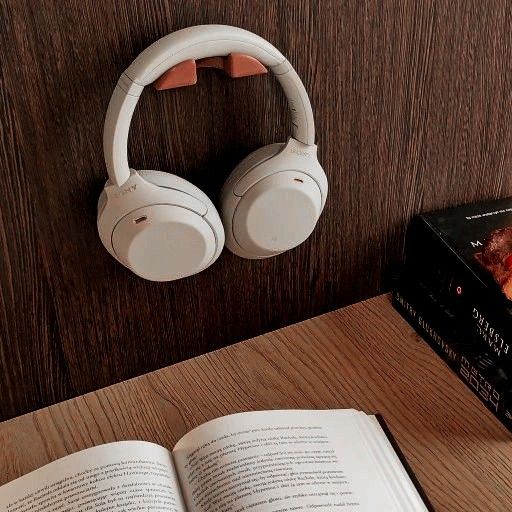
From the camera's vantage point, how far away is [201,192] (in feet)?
2.62

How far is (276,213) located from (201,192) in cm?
Result: 9

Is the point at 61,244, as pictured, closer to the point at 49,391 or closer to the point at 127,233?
the point at 127,233

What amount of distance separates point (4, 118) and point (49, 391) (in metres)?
0.37

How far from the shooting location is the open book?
71cm

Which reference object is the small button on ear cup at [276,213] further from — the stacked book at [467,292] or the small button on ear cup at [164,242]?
the stacked book at [467,292]

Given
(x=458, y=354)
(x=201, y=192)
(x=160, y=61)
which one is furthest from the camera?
(x=458, y=354)

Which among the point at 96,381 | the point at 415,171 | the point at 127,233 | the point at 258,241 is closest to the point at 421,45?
the point at 415,171

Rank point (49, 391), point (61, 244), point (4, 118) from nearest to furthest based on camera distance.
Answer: point (4, 118), point (61, 244), point (49, 391)

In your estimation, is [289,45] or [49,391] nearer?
[289,45]

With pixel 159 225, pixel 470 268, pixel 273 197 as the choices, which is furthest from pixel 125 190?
pixel 470 268

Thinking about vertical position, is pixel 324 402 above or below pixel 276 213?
below

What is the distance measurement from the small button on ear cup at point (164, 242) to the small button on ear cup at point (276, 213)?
45mm

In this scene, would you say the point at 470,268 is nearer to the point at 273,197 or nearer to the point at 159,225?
the point at 273,197

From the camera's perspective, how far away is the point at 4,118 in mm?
705
